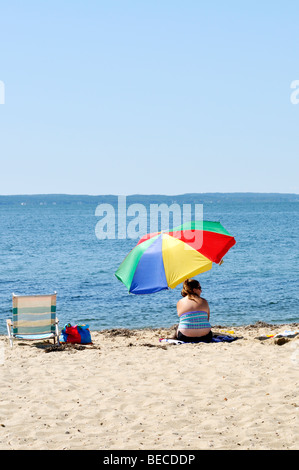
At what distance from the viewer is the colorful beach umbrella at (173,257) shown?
8547 millimetres

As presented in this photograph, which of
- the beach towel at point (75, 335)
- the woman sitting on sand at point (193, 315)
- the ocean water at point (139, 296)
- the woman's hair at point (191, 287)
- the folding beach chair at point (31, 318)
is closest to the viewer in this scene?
the woman sitting on sand at point (193, 315)

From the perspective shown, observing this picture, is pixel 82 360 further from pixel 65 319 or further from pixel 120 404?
pixel 65 319

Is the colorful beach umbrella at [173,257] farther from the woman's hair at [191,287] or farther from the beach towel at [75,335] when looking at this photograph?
the beach towel at [75,335]

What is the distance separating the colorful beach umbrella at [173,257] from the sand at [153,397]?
1.17 m

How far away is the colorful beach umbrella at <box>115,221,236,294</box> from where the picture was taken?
8.55m

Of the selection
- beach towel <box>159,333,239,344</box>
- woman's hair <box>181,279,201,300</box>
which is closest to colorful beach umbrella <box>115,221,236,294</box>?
woman's hair <box>181,279,201,300</box>

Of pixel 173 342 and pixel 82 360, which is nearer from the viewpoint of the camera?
pixel 82 360

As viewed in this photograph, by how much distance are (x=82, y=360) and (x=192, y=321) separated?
1996mm

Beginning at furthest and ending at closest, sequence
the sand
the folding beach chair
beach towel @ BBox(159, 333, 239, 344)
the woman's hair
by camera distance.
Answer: the folding beach chair, beach towel @ BBox(159, 333, 239, 344), the woman's hair, the sand

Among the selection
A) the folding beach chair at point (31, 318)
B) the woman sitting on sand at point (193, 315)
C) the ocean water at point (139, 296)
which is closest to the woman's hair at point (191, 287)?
the woman sitting on sand at point (193, 315)

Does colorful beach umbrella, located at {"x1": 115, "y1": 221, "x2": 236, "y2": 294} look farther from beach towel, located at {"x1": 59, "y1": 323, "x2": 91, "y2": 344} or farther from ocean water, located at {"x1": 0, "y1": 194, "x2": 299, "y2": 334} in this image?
ocean water, located at {"x1": 0, "y1": 194, "x2": 299, "y2": 334}

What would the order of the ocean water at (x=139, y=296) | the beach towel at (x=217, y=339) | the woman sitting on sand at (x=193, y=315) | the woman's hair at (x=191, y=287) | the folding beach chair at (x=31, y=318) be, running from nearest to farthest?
1. the woman sitting on sand at (x=193, y=315)
2. the woman's hair at (x=191, y=287)
3. the beach towel at (x=217, y=339)
4. the folding beach chair at (x=31, y=318)
5. the ocean water at (x=139, y=296)

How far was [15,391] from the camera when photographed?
271 inches
